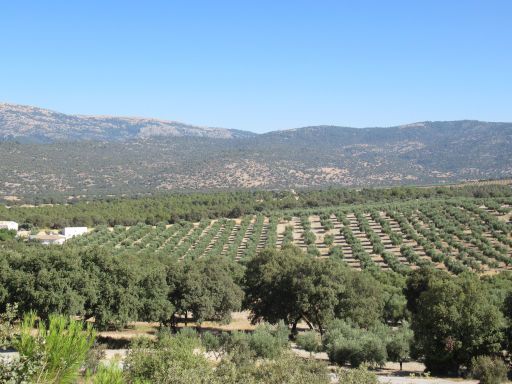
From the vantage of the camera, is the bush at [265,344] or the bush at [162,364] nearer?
the bush at [162,364]

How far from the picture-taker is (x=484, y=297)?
27.2 m

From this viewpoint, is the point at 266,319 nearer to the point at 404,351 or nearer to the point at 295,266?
the point at 295,266

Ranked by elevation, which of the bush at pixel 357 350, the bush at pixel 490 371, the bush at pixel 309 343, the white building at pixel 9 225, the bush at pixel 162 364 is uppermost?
the bush at pixel 162 364

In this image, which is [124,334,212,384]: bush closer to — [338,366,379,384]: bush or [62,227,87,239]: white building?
[338,366,379,384]: bush

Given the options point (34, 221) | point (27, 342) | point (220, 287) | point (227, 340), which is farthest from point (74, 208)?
point (27, 342)

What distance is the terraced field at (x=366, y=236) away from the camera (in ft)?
208

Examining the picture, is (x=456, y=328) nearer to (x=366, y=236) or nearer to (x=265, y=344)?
(x=265, y=344)

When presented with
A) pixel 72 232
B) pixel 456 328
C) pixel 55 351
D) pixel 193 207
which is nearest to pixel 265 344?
pixel 456 328

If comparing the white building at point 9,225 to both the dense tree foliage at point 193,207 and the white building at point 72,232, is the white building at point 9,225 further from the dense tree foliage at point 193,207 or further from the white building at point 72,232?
the white building at point 72,232

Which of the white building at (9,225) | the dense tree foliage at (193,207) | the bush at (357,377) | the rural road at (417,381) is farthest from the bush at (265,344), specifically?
the dense tree foliage at (193,207)

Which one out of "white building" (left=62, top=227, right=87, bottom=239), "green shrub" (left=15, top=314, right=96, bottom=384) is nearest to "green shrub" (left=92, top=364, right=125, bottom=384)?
"green shrub" (left=15, top=314, right=96, bottom=384)

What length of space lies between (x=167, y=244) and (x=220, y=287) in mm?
39940

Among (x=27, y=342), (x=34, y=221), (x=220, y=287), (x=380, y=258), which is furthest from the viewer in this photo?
(x=34, y=221)

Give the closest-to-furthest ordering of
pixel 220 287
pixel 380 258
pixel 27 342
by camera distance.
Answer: pixel 27 342, pixel 220 287, pixel 380 258
